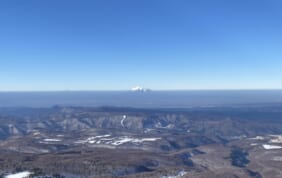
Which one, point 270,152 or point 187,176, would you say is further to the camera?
point 270,152

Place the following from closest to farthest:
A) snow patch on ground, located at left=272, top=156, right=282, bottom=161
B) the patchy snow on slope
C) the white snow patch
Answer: the patchy snow on slope < snow patch on ground, located at left=272, top=156, right=282, bottom=161 < the white snow patch

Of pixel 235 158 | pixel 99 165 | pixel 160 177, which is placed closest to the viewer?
pixel 160 177

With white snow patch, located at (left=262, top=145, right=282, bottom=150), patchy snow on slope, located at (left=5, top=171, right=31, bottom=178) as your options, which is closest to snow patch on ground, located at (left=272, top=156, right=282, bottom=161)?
white snow patch, located at (left=262, top=145, right=282, bottom=150)

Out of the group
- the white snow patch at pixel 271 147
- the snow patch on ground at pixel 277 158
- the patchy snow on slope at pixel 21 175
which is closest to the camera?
the patchy snow on slope at pixel 21 175

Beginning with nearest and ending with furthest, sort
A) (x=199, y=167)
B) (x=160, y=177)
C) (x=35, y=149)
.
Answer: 1. (x=160, y=177)
2. (x=199, y=167)
3. (x=35, y=149)

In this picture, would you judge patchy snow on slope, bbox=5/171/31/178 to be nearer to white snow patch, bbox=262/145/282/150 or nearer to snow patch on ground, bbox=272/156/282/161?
snow patch on ground, bbox=272/156/282/161

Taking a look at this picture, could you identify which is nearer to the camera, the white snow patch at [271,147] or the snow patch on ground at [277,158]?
the snow patch on ground at [277,158]

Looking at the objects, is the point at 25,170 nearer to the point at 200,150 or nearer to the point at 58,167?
the point at 58,167

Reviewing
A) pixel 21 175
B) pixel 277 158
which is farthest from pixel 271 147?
pixel 21 175

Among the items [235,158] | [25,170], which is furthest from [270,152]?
[25,170]

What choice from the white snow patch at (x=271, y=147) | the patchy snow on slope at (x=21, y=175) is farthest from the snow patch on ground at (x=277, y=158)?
the patchy snow on slope at (x=21, y=175)

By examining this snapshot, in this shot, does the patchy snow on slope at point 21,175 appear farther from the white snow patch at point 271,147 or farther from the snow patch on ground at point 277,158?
the white snow patch at point 271,147
